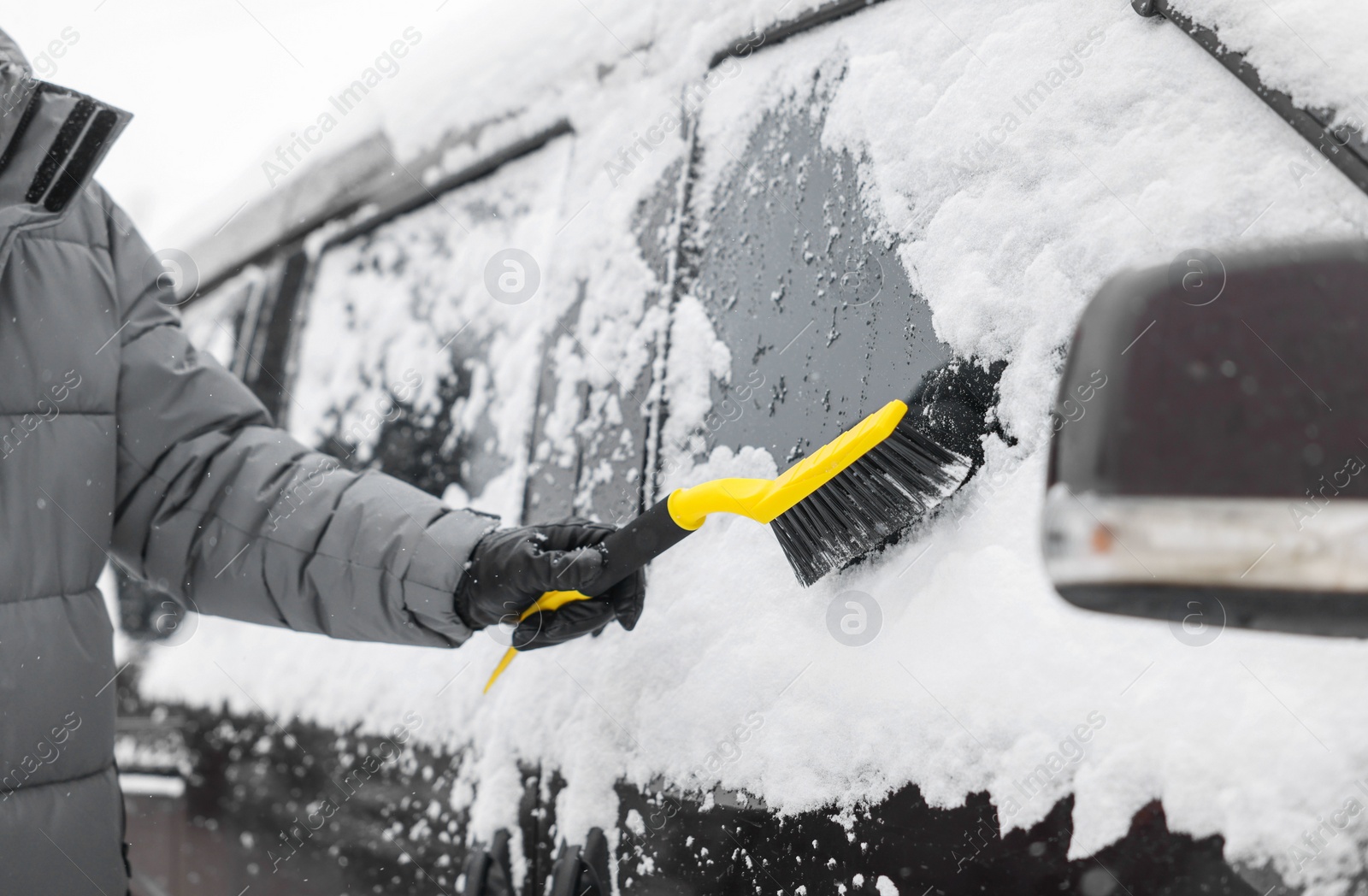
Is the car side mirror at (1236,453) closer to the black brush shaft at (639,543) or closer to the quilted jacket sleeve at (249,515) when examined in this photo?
the black brush shaft at (639,543)

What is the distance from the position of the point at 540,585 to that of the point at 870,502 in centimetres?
45

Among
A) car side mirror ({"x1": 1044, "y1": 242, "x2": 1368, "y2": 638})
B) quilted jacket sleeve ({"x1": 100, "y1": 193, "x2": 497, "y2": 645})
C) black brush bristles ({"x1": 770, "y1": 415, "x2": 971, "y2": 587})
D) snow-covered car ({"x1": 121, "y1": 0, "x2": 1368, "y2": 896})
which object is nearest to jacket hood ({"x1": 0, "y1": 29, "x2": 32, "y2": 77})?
quilted jacket sleeve ({"x1": 100, "y1": 193, "x2": 497, "y2": 645})

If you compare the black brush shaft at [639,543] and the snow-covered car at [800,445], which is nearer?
the snow-covered car at [800,445]

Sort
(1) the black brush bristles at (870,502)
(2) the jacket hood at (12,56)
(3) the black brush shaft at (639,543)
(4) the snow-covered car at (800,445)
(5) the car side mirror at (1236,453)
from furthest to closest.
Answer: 1. (2) the jacket hood at (12,56)
2. (3) the black brush shaft at (639,543)
3. (1) the black brush bristles at (870,502)
4. (4) the snow-covered car at (800,445)
5. (5) the car side mirror at (1236,453)

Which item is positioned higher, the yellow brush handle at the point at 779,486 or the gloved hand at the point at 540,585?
the yellow brush handle at the point at 779,486

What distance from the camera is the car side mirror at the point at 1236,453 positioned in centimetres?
42

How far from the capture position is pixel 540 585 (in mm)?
1235

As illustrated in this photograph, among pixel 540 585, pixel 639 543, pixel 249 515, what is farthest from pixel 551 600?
pixel 249 515

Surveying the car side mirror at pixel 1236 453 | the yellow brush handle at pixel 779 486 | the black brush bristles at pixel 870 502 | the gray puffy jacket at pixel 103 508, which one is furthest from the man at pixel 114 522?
the car side mirror at pixel 1236 453

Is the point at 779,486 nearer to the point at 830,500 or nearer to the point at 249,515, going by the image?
the point at 830,500

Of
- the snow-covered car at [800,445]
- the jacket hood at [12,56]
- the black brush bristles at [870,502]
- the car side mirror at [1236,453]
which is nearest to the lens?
the car side mirror at [1236,453]

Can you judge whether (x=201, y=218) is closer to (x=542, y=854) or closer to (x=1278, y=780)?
(x=542, y=854)

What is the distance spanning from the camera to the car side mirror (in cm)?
42

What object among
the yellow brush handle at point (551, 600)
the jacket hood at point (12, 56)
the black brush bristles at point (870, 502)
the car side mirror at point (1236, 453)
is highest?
the jacket hood at point (12, 56)
